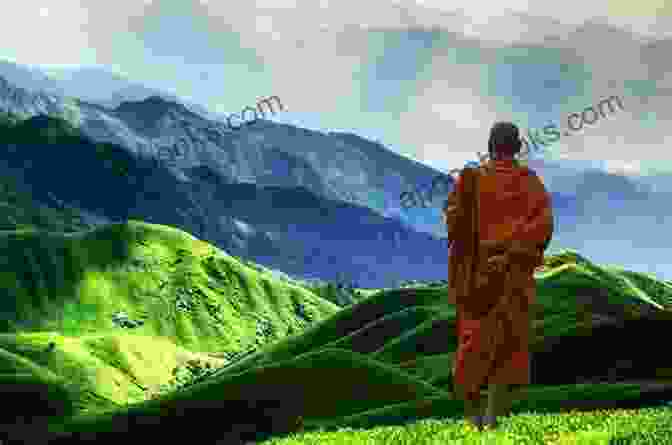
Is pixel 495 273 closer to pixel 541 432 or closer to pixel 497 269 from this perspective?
pixel 497 269

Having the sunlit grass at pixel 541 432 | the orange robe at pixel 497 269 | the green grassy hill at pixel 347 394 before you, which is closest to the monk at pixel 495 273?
the orange robe at pixel 497 269

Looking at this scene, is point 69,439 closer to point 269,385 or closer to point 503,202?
point 269,385

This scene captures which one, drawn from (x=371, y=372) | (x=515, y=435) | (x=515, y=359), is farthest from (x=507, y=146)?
(x=371, y=372)

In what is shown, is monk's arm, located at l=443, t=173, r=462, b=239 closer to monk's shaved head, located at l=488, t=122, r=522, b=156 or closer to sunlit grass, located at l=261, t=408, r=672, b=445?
monk's shaved head, located at l=488, t=122, r=522, b=156

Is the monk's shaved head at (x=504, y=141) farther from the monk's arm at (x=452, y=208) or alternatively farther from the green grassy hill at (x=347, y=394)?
the green grassy hill at (x=347, y=394)

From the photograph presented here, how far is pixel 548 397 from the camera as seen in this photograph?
237 feet

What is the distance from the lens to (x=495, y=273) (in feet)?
60.5

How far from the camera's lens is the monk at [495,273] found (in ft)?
60.4

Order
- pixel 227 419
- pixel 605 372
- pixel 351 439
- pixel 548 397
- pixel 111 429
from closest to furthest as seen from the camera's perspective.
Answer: pixel 351 439
pixel 548 397
pixel 227 419
pixel 111 429
pixel 605 372

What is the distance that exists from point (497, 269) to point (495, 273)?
8 centimetres

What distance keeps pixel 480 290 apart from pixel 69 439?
7922 centimetres

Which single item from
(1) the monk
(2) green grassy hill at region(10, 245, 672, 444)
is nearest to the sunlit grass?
(1) the monk

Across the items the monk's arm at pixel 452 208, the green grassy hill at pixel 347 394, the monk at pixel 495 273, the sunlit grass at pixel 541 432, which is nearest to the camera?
the sunlit grass at pixel 541 432

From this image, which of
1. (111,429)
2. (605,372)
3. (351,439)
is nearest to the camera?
(351,439)
